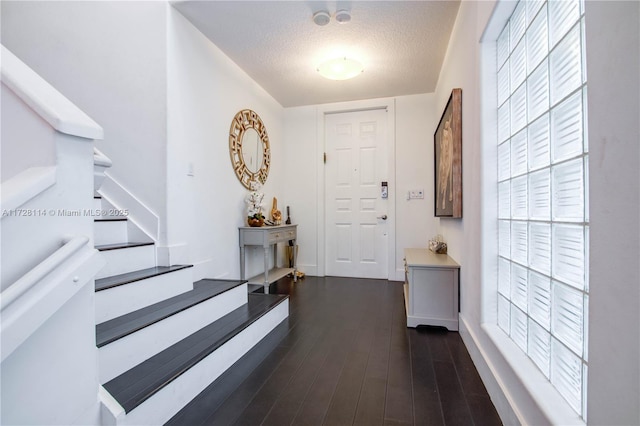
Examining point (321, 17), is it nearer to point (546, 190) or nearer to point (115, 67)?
point (115, 67)

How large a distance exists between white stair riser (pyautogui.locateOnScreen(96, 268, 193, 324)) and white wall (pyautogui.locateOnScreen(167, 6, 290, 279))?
0.99ft

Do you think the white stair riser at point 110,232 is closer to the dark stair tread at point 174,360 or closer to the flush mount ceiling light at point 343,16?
the dark stair tread at point 174,360

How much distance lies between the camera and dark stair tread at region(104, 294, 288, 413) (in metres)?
1.19

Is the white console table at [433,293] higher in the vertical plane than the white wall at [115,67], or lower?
lower

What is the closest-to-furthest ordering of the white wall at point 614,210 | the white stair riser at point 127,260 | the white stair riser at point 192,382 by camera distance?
the white wall at point 614,210, the white stair riser at point 192,382, the white stair riser at point 127,260

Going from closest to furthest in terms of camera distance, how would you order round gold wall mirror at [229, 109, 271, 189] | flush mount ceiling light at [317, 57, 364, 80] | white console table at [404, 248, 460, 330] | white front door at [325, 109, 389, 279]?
1. white console table at [404, 248, 460, 330]
2. flush mount ceiling light at [317, 57, 364, 80]
3. round gold wall mirror at [229, 109, 271, 189]
4. white front door at [325, 109, 389, 279]

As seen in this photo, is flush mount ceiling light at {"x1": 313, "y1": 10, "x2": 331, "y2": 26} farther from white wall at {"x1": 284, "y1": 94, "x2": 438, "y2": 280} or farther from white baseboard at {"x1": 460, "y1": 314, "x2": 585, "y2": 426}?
white baseboard at {"x1": 460, "y1": 314, "x2": 585, "y2": 426}

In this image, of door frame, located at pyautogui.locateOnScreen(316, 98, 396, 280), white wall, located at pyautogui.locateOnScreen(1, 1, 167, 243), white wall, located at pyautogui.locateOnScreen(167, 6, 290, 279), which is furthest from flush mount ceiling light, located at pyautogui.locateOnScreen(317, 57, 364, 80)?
white wall, located at pyautogui.locateOnScreen(1, 1, 167, 243)

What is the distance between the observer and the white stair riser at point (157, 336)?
50.1 inches

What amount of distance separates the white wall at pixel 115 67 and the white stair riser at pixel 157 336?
875 mm

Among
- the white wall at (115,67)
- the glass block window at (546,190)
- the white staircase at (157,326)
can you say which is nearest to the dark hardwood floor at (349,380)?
the white staircase at (157,326)

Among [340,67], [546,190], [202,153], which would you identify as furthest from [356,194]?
[546,190]

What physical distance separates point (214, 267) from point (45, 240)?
76.0 inches

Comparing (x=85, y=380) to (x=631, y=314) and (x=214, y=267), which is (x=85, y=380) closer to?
(x=631, y=314)
